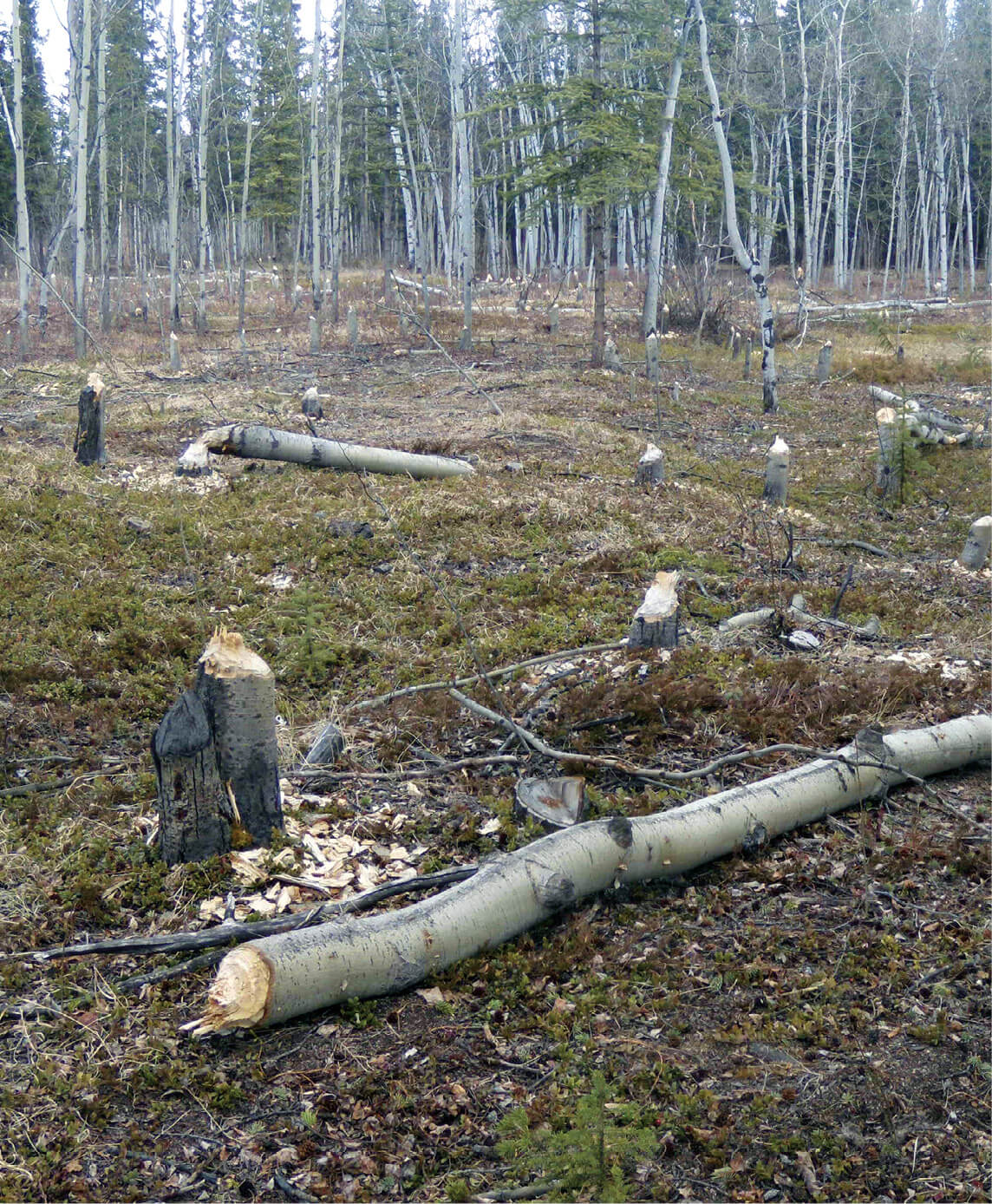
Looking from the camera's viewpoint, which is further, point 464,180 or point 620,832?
point 464,180

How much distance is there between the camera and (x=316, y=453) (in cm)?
1138

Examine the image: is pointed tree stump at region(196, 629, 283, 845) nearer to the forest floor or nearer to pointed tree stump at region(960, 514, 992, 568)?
the forest floor

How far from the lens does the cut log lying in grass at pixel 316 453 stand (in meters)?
11.0

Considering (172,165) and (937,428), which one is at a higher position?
(172,165)

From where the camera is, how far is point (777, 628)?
7.42m

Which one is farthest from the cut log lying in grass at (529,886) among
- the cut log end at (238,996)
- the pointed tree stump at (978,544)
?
the pointed tree stump at (978,544)

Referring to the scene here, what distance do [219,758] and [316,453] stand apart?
748 centimetres

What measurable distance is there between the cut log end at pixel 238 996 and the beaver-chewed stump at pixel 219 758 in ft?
3.25

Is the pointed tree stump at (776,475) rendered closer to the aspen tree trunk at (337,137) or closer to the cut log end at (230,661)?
the cut log end at (230,661)

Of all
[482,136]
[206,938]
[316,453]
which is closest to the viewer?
[206,938]

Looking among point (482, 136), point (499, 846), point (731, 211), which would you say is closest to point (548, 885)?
point (499, 846)

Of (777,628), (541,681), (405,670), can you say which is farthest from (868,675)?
(405,670)

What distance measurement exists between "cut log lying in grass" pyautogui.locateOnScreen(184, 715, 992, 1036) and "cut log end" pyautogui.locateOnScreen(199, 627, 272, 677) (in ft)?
3.95

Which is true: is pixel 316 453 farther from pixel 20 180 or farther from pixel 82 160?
pixel 20 180
